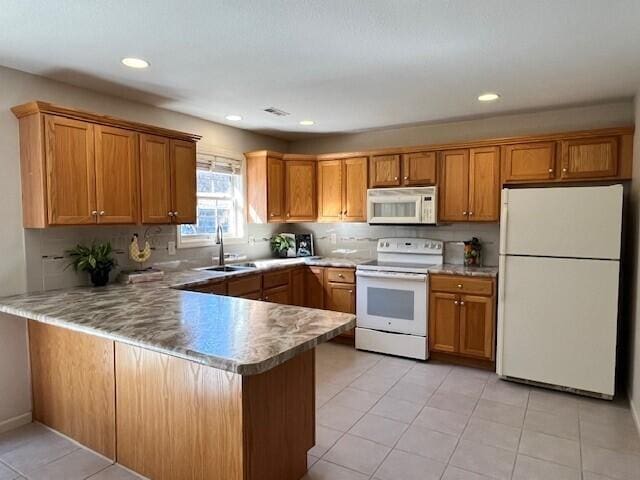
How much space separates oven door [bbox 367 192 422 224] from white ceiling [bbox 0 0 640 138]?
102cm

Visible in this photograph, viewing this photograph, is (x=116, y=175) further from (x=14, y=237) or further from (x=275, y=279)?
(x=275, y=279)

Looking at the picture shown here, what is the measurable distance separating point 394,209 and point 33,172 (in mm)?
3180

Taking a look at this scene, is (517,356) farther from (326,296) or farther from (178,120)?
(178,120)

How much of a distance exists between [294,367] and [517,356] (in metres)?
2.20

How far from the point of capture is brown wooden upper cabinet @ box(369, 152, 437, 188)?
415cm

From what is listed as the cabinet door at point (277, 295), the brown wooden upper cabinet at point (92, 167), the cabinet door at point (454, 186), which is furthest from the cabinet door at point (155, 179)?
the cabinet door at point (454, 186)

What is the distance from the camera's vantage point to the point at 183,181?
3.46 metres

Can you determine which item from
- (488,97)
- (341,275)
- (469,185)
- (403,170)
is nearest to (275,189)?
(341,275)

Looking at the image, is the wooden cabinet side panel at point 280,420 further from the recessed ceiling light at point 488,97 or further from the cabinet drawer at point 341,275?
the recessed ceiling light at point 488,97

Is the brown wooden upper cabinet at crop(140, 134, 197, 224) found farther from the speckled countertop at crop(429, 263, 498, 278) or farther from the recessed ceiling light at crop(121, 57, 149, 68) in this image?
the speckled countertop at crop(429, 263, 498, 278)

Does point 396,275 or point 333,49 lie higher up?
point 333,49

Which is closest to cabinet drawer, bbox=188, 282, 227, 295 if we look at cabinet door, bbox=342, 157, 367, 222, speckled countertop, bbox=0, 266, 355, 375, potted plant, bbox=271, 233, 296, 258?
speckled countertop, bbox=0, 266, 355, 375

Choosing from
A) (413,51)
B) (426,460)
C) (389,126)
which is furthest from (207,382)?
(389,126)

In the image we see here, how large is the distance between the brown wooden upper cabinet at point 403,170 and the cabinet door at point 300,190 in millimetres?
759
